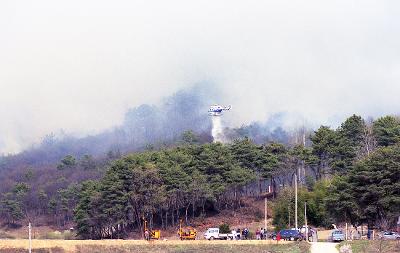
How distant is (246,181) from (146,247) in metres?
31.0

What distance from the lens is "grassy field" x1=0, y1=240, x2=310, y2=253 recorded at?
179 ft

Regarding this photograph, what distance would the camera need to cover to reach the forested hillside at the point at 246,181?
6550 cm

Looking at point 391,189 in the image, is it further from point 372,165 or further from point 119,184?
point 119,184

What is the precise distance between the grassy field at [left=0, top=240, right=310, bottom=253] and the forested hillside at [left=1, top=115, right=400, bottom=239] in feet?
41.7

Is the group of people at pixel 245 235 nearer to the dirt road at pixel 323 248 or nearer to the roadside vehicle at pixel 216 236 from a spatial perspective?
the roadside vehicle at pixel 216 236

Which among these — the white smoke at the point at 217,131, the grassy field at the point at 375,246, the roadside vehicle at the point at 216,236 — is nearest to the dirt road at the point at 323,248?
the grassy field at the point at 375,246

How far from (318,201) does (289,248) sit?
77.6 ft

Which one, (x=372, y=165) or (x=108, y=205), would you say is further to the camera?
(x=108, y=205)

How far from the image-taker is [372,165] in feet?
214

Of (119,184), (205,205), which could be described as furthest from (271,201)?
(119,184)

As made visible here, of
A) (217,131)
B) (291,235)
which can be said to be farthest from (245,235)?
(217,131)

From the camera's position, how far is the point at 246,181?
85625 millimetres

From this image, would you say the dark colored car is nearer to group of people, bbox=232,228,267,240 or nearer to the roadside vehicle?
group of people, bbox=232,228,267,240

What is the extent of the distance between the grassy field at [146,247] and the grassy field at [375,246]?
156 inches
